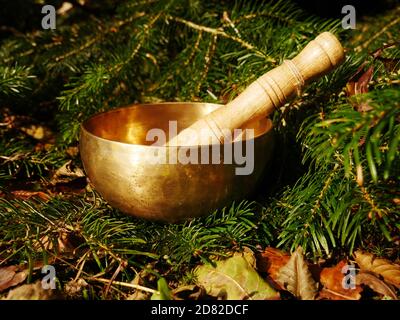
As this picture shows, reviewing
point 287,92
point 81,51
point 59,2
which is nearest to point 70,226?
point 287,92

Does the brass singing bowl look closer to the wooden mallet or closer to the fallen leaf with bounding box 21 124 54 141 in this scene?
the wooden mallet

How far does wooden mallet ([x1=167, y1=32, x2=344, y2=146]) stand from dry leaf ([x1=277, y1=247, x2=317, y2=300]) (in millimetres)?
356

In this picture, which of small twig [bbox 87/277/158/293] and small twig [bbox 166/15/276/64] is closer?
small twig [bbox 87/277/158/293]

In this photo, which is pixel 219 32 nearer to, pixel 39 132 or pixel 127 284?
pixel 39 132

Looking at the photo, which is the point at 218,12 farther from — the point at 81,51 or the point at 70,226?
the point at 70,226

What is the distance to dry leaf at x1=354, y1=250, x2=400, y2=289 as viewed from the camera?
98cm

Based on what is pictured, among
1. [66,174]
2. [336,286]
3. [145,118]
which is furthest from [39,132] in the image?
[336,286]

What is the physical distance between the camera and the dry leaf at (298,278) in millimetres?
944

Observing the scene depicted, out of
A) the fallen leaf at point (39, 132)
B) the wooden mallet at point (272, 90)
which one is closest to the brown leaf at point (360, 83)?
the wooden mallet at point (272, 90)

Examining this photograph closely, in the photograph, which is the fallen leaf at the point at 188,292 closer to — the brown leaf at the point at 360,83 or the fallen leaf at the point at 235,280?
the fallen leaf at the point at 235,280

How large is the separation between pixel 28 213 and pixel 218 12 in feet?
3.31

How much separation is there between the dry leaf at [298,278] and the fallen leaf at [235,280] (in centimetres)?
4

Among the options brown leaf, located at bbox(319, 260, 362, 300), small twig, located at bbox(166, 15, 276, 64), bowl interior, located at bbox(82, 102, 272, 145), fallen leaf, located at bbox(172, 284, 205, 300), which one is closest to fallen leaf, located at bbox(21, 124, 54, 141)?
bowl interior, located at bbox(82, 102, 272, 145)

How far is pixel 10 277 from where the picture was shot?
3.22ft
